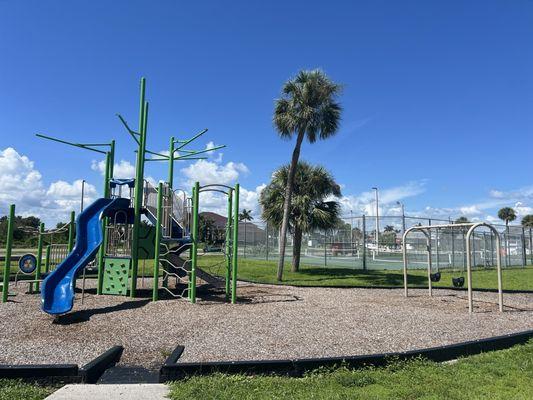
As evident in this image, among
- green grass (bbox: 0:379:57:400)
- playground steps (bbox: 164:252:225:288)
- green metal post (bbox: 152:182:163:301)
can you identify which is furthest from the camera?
playground steps (bbox: 164:252:225:288)

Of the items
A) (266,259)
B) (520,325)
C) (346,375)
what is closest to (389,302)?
(520,325)

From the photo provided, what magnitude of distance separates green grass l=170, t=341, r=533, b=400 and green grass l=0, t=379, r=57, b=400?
1.18m

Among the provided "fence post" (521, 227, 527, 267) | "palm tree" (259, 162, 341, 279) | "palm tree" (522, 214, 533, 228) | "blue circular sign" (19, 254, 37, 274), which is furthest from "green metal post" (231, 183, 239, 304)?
"palm tree" (522, 214, 533, 228)

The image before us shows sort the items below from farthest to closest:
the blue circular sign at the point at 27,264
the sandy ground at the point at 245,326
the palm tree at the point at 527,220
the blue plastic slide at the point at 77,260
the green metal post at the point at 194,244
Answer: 1. the palm tree at the point at 527,220
2. the blue circular sign at the point at 27,264
3. the green metal post at the point at 194,244
4. the blue plastic slide at the point at 77,260
5. the sandy ground at the point at 245,326

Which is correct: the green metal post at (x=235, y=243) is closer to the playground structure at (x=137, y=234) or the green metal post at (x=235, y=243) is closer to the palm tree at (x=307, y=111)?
the playground structure at (x=137, y=234)

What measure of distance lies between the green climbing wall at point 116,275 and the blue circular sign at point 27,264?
200 cm

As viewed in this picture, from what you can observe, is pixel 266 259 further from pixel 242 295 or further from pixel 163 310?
pixel 163 310

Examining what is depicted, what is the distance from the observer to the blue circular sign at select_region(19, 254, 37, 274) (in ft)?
34.8

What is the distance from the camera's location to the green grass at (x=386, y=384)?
3.95m

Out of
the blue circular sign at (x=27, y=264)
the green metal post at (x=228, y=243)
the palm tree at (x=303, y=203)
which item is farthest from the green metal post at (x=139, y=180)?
the palm tree at (x=303, y=203)

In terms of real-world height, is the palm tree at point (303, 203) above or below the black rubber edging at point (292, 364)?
above

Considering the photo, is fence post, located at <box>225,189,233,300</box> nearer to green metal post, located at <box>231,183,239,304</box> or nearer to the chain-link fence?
green metal post, located at <box>231,183,239,304</box>

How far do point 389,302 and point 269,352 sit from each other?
17.7 feet

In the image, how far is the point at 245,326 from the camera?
7.15m
